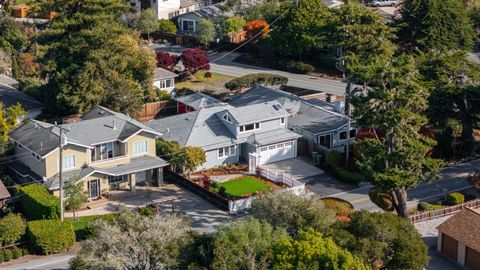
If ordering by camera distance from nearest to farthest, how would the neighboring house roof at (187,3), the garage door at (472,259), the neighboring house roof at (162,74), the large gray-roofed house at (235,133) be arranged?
the garage door at (472,259) → the large gray-roofed house at (235,133) → the neighboring house roof at (162,74) → the neighboring house roof at (187,3)

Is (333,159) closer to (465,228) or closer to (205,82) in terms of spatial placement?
(465,228)

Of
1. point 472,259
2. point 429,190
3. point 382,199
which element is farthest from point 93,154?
point 472,259

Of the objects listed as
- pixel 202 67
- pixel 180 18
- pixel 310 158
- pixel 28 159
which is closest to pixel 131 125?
pixel 28 159

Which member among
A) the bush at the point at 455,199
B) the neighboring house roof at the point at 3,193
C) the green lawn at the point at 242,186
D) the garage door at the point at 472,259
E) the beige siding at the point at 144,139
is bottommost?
the garage door at the point at 472,259

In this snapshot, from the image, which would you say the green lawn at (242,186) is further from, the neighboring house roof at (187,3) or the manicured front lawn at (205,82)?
the neighboring house roof at (187,3)

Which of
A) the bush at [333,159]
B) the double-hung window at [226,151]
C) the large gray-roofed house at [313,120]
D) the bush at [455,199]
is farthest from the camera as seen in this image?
the large gray-roofed house at [313,120]

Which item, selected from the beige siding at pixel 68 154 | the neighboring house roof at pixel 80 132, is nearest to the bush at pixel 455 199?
the neighboring house roof at pixel 80 132

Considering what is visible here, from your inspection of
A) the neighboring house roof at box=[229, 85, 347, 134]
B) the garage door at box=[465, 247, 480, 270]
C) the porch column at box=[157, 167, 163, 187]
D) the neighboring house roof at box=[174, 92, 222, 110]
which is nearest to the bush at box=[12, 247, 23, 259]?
the porch column at box=[157, 167, 163, 187]
